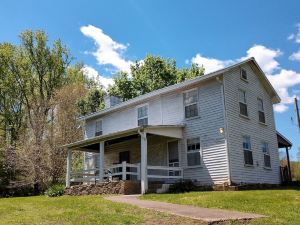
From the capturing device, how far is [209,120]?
19141mm

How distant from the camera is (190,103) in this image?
2023cm

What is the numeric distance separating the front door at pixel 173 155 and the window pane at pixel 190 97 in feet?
7.55

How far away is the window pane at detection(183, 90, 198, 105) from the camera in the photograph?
20.1 metres

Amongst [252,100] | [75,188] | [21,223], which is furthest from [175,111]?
[21,223]

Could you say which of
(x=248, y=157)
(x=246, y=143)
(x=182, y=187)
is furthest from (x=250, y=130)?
(x=182, y=187)

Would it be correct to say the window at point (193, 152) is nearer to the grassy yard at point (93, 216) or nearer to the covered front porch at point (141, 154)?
the covered front porch at point (141, 154)

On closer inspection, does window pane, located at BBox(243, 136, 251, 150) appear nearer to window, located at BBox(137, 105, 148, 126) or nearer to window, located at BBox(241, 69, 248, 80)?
window, located at BBox(241, 69, 248, 80)

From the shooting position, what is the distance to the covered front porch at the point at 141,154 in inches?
720

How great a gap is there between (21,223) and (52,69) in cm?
2923

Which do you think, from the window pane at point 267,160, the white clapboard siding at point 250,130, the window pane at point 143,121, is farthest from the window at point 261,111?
the window pane at point 143,121

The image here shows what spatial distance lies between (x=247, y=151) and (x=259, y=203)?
7285mm

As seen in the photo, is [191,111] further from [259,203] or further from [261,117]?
[259,203]

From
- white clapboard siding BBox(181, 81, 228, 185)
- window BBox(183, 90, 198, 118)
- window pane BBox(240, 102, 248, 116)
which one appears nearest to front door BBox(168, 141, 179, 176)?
white clapboard siding BBox(181, 81, 228, 185)

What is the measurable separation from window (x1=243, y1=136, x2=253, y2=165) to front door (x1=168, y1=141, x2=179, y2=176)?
3.53m
